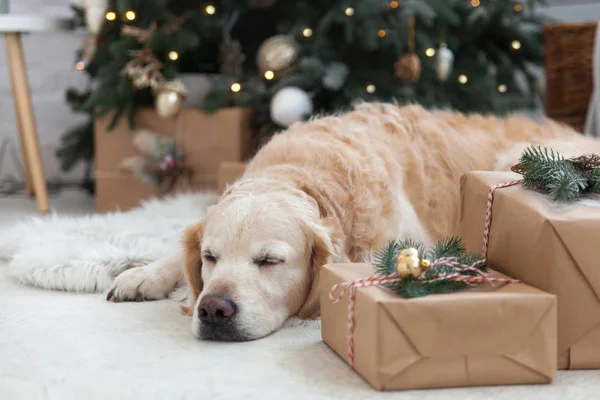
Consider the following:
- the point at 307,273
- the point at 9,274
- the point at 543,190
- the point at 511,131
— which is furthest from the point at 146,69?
the point at 543,190

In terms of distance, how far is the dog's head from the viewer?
1754 millimetres

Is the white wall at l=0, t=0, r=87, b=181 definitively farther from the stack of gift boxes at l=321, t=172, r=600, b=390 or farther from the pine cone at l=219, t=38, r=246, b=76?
the stack of gift boxes at l=321, t=172, r=600, b=390

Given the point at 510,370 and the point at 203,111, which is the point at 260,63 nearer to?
the point at 203,111

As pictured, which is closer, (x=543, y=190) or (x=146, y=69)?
(x=543, y=190)

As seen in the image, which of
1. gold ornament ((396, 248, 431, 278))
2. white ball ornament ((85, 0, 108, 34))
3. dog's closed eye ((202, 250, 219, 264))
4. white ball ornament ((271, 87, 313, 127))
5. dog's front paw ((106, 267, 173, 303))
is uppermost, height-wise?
white ball ornament ((85, 0, 108, 34))

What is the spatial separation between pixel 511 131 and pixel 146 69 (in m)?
1.73

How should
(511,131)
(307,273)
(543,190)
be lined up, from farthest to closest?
(511,131) → (307,273) → (543,190)

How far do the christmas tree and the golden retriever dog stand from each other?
0.80 meters

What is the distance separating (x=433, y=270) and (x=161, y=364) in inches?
23.0

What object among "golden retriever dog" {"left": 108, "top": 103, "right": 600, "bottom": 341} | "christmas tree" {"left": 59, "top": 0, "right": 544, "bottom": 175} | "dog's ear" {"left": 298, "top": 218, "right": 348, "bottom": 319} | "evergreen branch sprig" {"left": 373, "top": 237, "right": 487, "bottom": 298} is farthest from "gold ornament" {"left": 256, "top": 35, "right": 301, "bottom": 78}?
"evergreen branch sprig" {"left": 373, "top": 237, "right": 487, "bottom": 298}

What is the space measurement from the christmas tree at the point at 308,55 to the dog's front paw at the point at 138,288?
1368 mm

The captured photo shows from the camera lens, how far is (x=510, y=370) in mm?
1461

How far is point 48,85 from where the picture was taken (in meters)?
4.89

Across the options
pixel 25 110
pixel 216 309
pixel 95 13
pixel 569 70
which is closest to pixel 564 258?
pixel 216 309
